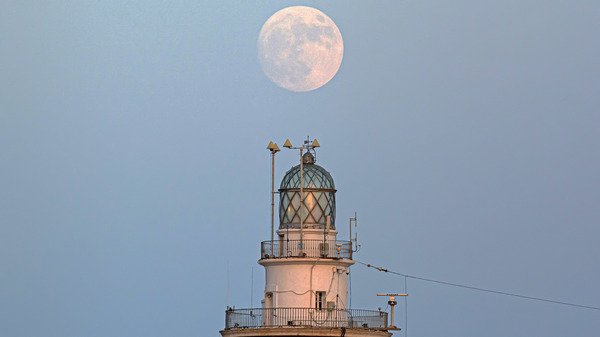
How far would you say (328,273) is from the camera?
283ft

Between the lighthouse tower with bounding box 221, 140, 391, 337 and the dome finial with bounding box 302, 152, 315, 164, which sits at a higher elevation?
the dome finial with bounding box 302, 152, 315, 164

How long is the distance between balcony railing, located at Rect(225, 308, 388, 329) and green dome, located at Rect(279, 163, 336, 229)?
13.1 feet

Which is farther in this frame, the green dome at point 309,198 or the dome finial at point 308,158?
the dome finial at point 308,158

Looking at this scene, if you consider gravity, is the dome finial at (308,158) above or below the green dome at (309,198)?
above

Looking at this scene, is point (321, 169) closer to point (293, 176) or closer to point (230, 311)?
point (293, 176)

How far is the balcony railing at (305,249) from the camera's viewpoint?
86438 millimetres

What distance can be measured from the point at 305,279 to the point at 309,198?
3.86 m

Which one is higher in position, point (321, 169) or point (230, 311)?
point (321, 169)

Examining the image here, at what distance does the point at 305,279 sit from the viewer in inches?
3386

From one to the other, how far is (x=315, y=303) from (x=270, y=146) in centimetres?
745

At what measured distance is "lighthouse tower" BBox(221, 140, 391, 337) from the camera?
85625 millimetres

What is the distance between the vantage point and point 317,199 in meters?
87.5

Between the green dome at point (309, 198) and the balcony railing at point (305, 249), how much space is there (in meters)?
0.86

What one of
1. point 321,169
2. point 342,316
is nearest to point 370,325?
point 342,316
